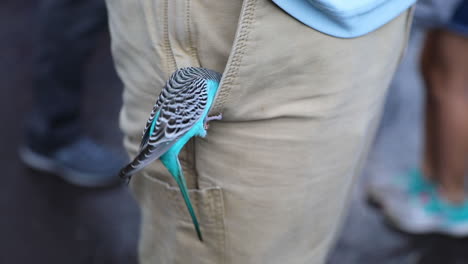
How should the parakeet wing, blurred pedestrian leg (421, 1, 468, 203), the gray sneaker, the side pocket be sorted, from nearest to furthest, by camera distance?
the parakeet wing
the side pocket
blurred pedestrian leg (421, 1, 468, 203)
the gray sneaker

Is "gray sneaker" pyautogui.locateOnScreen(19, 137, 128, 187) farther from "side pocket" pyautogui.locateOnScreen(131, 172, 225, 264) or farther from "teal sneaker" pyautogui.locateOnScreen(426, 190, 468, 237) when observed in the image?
"teal sneaker" pyautogui.locateOnScreen(426, 190, 468, 237)

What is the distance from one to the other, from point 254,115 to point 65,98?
1.65 metres

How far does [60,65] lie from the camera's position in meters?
2.36

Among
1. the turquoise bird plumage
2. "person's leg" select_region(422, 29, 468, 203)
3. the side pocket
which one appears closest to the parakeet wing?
the turquoise bird plumage

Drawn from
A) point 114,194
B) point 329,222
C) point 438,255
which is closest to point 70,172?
point 114,194

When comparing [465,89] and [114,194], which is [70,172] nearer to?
[114,194]

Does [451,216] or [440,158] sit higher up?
[440,158]

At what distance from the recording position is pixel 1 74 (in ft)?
9.92

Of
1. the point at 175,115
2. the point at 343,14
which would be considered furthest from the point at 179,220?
the point at 343,14

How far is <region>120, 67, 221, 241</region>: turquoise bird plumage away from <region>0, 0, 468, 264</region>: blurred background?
1.27 meters

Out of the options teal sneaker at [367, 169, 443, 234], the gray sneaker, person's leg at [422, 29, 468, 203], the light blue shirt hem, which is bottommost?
the gray sneaker

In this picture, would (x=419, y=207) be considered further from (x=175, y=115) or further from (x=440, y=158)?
(x=175, y=115)

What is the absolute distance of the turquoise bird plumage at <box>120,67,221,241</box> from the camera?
3.19 feet

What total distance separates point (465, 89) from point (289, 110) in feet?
4.33
